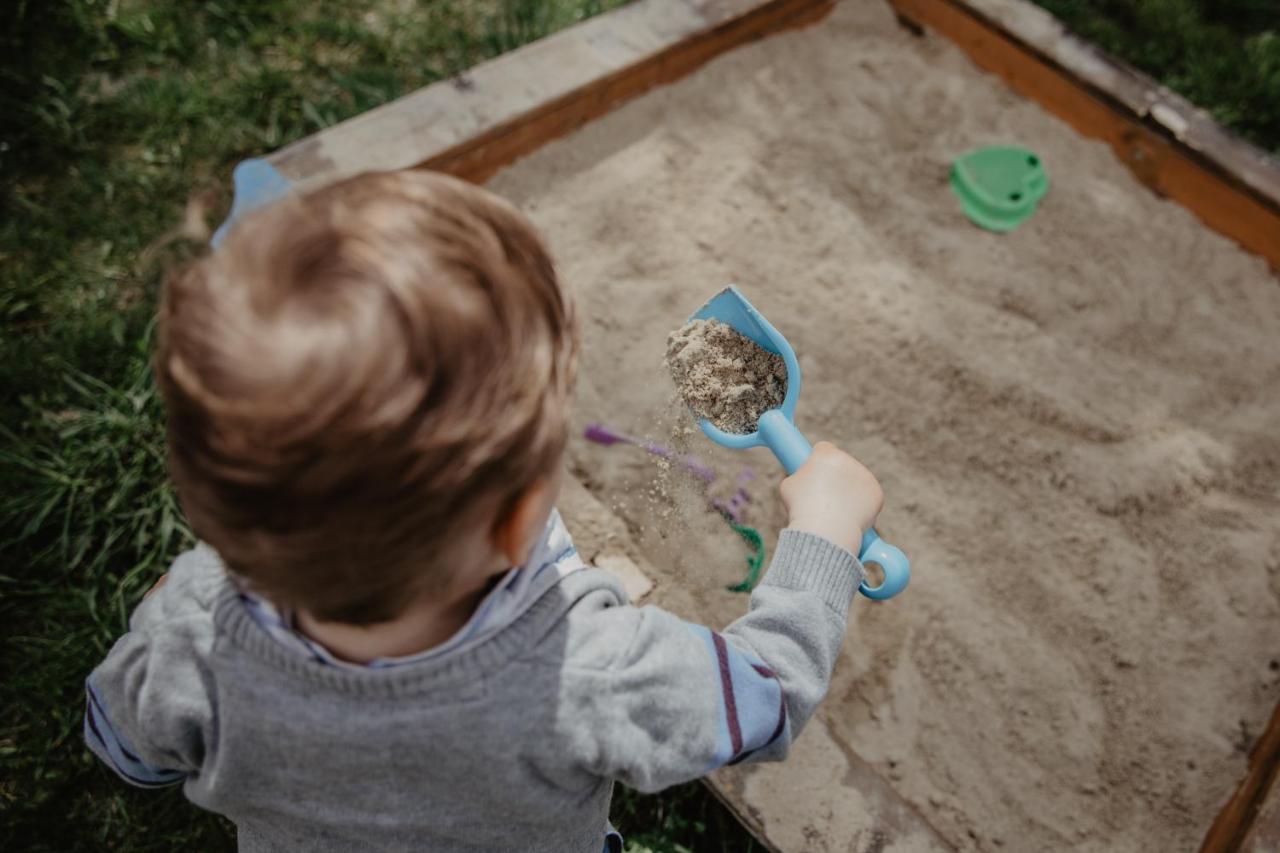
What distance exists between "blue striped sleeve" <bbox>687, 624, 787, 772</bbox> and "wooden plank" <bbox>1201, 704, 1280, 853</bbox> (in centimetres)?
76

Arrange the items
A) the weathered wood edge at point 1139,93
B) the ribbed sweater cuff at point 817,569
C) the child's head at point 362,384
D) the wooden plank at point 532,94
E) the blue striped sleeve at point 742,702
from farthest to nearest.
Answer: the weathered wood edge at point 1139,93, the wooden plank at point 532,94, the ribbed sweater cuff at point 817,569, the blue striped sleeve at point 742,702, the child's head at point 362,384

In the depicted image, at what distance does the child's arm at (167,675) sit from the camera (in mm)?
792

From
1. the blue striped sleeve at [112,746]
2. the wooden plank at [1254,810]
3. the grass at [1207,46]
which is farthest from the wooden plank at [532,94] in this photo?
the wooden plank at [1254,810]

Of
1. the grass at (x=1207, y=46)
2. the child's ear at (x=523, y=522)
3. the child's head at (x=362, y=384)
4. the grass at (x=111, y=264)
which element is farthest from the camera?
the grass at (x=1207, y=46)

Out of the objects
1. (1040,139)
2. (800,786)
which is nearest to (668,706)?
(800,786)

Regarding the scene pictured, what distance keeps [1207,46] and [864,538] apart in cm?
210

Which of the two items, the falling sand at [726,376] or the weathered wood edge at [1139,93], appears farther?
the weathered wood edge at [1139,93]

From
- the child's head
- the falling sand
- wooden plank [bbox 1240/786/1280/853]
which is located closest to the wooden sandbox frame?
the falling sand

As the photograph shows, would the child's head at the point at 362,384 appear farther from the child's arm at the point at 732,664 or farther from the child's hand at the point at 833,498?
the child's hand at the point at 833,498

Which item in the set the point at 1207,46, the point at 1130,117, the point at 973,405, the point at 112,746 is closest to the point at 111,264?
the point at 112,746

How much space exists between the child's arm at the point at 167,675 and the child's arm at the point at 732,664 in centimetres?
31

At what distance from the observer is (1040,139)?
2.12 metres

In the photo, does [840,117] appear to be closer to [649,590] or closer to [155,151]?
[649,590]

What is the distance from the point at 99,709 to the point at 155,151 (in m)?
1.51
